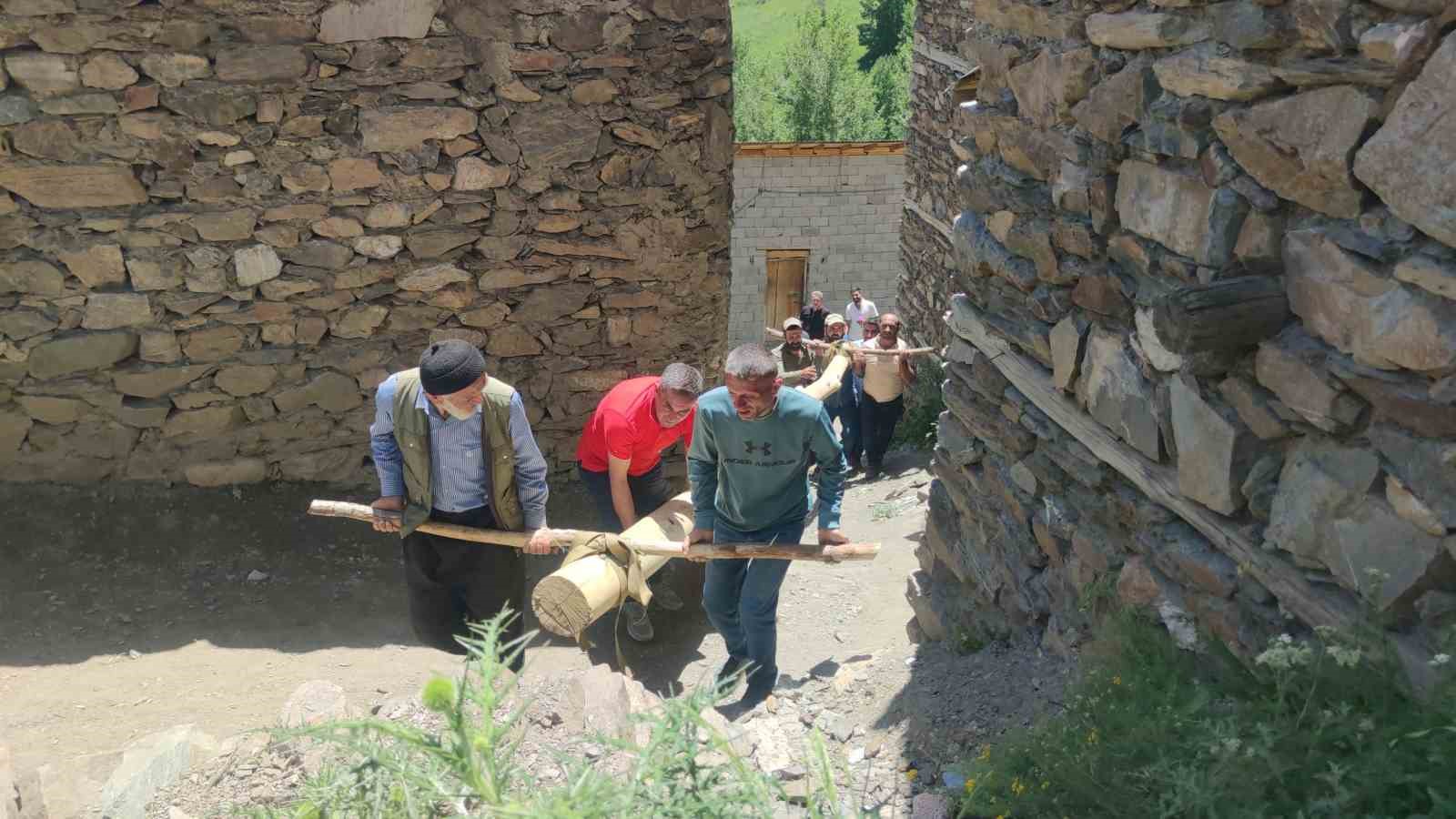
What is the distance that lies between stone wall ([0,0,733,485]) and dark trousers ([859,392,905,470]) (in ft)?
8.18

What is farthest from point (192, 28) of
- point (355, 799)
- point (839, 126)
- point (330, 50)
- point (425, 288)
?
point (839, 126)

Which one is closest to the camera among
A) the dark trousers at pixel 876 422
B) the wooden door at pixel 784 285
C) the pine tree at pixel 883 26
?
the dark trousers at pixel 876 422

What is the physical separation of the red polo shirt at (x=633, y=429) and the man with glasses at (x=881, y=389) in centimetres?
328

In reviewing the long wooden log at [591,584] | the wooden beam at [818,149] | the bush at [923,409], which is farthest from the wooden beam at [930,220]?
the long wooden log at [591,584]

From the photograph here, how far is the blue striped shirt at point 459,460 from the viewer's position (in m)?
4.13

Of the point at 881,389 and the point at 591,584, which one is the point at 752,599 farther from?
the point at 881,389

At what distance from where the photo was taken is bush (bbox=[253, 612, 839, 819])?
1.97m

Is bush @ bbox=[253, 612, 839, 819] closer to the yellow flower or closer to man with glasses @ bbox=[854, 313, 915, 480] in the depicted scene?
the yellow flower

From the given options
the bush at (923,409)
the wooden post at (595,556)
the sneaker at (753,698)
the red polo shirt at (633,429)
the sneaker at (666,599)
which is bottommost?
the bush at (923,409)

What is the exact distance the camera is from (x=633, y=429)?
4793 millimetres

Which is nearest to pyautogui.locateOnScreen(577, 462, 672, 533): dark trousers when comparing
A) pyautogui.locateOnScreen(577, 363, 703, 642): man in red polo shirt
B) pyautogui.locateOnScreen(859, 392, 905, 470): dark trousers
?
pyautogui.locateOnScreen(577, 363, 703, 642): man in red polo shirt

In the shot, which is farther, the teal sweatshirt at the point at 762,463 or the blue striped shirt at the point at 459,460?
the blue striped shirt at the point at 459,460

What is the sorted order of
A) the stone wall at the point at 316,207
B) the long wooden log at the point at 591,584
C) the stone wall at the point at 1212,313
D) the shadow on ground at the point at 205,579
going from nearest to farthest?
1. the stone wall at the point at 1212,313
2. the long wooden log at the point at 591,584
3. the shadow on ground at the point at 205,579
4. the stone wall at the point at 316,207

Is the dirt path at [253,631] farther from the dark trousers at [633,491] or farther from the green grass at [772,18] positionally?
the green grass at [772,18]
